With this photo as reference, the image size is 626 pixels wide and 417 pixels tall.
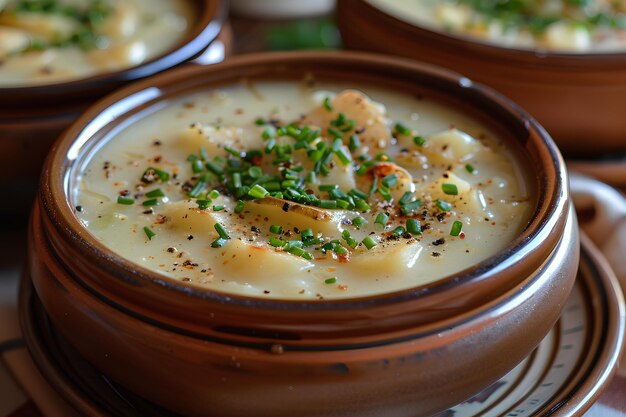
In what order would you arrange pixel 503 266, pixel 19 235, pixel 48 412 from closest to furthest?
pixel 503 266 < pixel 48 412 < pixel 19 235

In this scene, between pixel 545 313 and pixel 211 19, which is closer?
pixel 545 313

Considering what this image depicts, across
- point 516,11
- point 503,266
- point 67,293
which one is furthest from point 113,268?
point 516,11

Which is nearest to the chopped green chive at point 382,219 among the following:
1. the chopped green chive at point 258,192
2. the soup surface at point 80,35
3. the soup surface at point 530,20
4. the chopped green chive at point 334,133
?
the chopped green chive at point 258,192

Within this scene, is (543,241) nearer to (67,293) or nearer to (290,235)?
(290,235)

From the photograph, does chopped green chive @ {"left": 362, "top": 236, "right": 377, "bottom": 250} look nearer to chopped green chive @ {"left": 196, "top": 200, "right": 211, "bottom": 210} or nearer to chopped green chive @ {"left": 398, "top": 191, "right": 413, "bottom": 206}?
chopped green chive @ {"left": 398, "top": 191, "right": 413, "bottom": 206}

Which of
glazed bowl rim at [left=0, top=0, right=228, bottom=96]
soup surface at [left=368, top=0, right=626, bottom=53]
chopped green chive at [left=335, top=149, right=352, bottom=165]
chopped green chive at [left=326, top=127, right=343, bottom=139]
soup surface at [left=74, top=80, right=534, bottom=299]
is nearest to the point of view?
soup surface at [left=74, top=80, right=534, bottom=299]

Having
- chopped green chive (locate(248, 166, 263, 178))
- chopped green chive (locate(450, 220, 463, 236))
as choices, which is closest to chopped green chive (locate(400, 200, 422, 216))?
chopped green chive (locate(450, 220, 463, 236))
